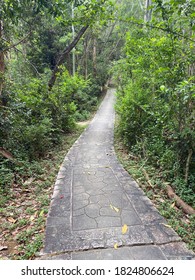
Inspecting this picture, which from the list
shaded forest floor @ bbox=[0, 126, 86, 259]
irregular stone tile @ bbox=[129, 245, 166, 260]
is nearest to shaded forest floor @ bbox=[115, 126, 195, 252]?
irregular stone tile @ bbox=[129, 245, 166, 260]

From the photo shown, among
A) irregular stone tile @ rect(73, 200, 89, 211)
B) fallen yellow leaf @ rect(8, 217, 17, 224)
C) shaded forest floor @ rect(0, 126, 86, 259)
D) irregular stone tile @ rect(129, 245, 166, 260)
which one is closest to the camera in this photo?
irregular stone tile @ rect(129, 245, 166, 260)

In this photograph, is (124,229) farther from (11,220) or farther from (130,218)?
(11,220)

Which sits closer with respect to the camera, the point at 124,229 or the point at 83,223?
the point at 124,229

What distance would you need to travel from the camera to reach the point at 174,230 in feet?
7.18

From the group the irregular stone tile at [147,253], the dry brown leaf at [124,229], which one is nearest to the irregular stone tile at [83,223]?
the dry brown leaf at [124,229]

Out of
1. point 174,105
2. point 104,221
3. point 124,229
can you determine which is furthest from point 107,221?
point 174,105

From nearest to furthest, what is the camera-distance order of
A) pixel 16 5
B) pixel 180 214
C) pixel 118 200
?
pixel 180 214
pixel 118 200
pixel 16 5

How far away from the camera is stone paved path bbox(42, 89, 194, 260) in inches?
74.0

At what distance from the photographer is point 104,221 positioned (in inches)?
91.7

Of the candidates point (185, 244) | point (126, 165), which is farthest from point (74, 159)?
point (185, 244)

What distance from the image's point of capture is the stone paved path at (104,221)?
1.88 metres

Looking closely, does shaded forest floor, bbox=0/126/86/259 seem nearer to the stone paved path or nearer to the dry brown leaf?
the stone paved path
